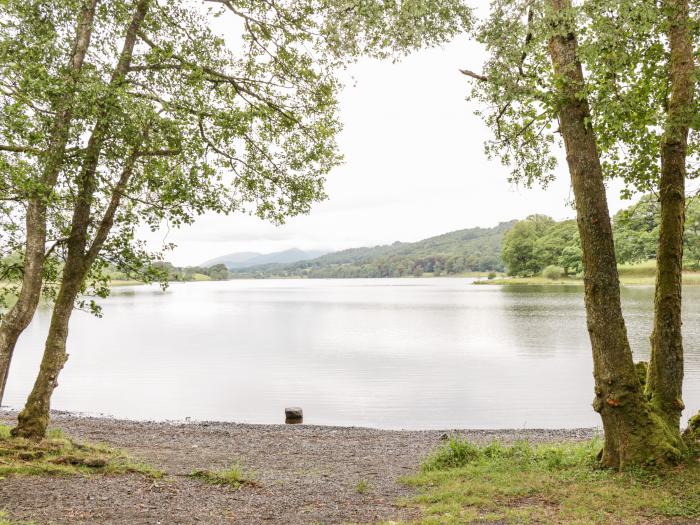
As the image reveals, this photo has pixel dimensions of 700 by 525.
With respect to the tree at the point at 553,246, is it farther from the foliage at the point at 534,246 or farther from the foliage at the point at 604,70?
the foliage at the point at 604,70

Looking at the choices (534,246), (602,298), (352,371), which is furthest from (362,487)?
(534,246)

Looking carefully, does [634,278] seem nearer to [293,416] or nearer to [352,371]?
[352,371]

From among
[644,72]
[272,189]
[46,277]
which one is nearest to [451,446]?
[272,189]

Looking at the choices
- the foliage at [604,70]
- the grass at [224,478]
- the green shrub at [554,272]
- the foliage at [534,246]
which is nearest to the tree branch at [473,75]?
the foliage at [604,70]

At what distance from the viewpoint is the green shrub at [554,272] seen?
128000 mm

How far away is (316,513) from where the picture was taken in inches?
282

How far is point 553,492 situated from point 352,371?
23.1m

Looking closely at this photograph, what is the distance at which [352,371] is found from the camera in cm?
3000

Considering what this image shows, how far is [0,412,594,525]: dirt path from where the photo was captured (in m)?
6.79

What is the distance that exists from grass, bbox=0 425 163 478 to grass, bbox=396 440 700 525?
503cm

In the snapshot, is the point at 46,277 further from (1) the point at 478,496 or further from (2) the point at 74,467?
(1) the point at 478,496

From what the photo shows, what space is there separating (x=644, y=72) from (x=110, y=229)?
10573 mm

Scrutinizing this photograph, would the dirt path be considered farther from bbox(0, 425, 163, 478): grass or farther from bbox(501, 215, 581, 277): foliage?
bbox(501, 215, 581, 277): foliage

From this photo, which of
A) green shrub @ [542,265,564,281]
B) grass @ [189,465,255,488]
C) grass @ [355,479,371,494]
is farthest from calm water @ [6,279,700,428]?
green shrub @ [542,265,564,281]
